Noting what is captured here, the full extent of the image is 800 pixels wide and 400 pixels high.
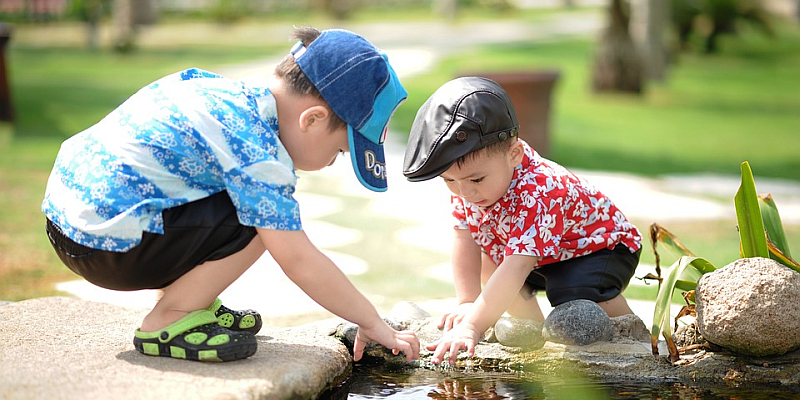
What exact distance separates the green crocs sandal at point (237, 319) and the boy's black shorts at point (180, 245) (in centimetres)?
31

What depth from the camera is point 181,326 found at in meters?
2.37

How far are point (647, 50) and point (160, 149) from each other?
1172 cm

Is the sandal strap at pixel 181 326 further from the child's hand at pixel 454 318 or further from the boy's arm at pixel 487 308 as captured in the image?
the child's hand at pixel 454 318

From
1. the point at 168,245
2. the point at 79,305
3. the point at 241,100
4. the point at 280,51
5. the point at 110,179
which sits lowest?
the point at 79,305

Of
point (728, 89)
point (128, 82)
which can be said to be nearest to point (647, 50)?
point (728, 89)

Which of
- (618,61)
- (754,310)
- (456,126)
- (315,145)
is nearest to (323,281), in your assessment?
(315,145)

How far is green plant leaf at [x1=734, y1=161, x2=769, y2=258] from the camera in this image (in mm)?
2664

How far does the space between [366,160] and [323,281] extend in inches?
14.1

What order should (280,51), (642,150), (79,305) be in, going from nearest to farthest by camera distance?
(79,305)
(642,150)
(280,51)

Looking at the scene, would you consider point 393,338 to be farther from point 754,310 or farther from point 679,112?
point 679,112

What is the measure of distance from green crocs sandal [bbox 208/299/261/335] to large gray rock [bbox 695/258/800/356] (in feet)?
4.22

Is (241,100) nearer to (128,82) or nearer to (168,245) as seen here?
(168,245)

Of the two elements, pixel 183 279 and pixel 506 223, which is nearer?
pixel 183 279

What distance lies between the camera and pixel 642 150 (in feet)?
27.6
